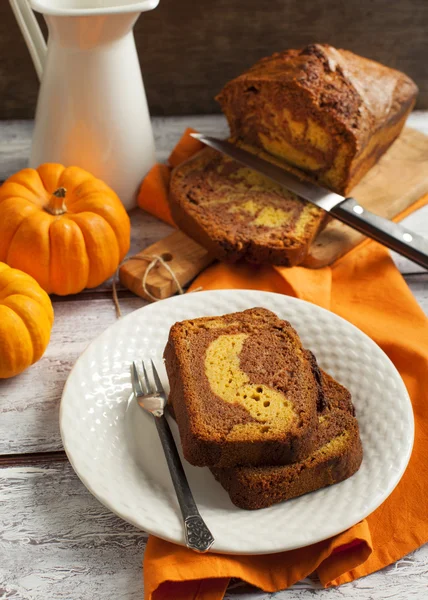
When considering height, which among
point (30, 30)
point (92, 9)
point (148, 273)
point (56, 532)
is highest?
point (92, 9)

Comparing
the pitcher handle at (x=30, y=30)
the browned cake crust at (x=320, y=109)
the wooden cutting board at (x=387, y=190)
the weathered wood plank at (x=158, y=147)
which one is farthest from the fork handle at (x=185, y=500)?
the pitcher handle at (x=30, y=30)

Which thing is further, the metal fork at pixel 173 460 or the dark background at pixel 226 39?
the dark background at pixel 226 39

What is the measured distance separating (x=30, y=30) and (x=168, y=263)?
2.70 ft

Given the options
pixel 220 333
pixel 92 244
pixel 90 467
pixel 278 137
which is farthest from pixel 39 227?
pixel 278 137

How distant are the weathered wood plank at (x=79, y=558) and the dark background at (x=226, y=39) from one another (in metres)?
1.69

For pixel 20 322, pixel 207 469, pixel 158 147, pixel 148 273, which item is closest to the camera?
pixel 207 469

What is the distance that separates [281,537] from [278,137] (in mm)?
1399

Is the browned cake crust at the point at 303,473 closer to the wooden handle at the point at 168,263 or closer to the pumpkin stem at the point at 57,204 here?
the wooden handle at the point at 168,263

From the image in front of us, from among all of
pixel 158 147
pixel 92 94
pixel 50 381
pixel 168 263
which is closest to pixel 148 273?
pixel 168 263

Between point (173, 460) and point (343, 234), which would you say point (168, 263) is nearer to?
point (343, 234)

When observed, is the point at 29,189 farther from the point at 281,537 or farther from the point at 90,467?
the point at 281,537

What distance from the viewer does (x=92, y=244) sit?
6.23 feet

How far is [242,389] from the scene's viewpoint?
148cm

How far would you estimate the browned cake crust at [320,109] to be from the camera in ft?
7.04
